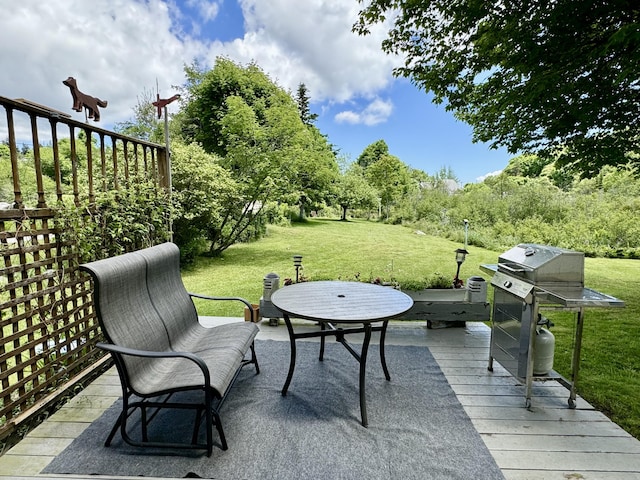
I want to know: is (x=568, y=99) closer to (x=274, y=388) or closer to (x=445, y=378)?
(x=445, y=378)

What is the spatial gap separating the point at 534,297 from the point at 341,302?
4.08ft

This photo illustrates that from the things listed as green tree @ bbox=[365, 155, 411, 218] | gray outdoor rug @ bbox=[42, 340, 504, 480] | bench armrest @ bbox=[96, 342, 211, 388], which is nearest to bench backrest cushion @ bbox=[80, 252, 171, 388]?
bench armrest @ bbox=[96, 342, 211, 388]

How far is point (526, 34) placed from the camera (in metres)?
3.55

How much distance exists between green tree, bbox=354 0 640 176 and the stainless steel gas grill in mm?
1845

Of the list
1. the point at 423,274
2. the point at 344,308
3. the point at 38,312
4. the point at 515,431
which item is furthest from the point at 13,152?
the point at 423,274

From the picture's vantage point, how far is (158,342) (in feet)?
6.77

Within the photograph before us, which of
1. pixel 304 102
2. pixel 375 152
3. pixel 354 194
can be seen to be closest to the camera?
pixel 354 194

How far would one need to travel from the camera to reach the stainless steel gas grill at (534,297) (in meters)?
2.05

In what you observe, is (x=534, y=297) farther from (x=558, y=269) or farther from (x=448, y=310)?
(x=448, y=310)

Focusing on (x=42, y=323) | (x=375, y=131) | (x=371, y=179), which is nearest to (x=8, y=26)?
(x=42, y=323)

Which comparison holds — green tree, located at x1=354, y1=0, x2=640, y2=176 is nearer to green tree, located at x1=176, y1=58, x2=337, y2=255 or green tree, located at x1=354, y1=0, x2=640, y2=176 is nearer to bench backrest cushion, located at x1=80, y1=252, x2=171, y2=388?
green tree, located at x1=176, y1=58, x2=337, y2=255

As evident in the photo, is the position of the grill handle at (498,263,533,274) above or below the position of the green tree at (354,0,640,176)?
below

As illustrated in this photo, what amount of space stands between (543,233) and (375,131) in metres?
10.2

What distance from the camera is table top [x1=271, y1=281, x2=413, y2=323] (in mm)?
2080
